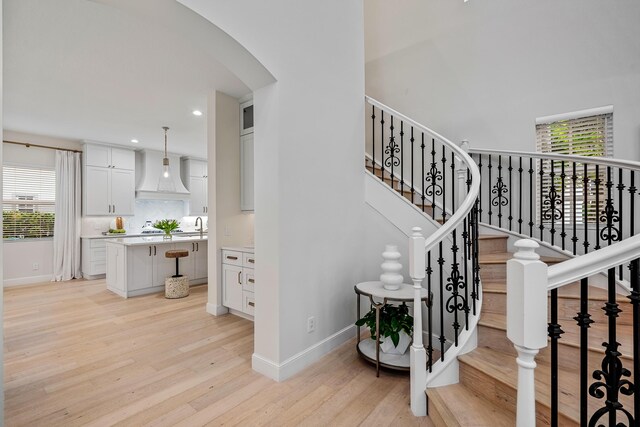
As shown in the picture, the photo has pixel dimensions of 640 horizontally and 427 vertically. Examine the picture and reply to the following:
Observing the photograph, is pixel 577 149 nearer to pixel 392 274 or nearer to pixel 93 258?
pixel 392 274

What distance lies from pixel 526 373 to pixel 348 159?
240 cm

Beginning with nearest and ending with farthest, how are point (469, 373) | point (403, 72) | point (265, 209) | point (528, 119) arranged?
point (469, 373) < point (265, 209) < point (528, 119) < point (403, 72)

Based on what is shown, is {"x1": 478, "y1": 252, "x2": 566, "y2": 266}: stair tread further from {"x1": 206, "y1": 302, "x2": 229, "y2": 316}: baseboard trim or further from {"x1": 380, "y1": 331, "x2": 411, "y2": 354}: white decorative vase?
{"x1": 206, "y1": 302, "x2": 229, "y2": 316}: baseboard trim

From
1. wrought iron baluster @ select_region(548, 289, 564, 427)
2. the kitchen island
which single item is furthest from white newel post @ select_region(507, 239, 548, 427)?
the kitchen island

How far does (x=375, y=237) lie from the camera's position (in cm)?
331

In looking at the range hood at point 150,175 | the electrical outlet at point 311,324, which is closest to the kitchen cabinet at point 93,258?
the range hood at point 150,175

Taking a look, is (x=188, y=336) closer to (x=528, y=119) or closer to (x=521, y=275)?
(x=521, y=275)

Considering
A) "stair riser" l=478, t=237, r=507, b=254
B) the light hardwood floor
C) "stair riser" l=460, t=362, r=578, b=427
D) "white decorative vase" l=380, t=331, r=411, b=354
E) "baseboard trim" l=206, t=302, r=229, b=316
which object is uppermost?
"stair riser" l=478, t=237, r=507, b=254

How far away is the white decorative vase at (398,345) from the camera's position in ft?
8.39

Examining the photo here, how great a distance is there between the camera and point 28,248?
19.0 ft

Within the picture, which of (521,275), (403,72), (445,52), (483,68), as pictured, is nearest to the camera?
(521,275)

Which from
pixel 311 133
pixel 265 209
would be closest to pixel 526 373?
pixel 265 209

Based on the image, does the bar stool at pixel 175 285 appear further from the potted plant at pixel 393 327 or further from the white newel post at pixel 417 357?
the white newel post at pixel 417 357

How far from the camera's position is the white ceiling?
8.52 feet
